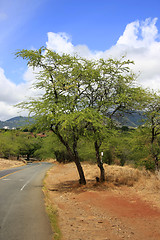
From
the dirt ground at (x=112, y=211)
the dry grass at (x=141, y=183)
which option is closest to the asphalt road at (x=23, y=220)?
the dirt ground at (x=112, y=211)

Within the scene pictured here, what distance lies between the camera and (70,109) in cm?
1568

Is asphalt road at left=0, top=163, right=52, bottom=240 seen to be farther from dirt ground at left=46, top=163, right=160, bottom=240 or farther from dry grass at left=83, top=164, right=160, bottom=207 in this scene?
dry grass at left=83, top=164, right=160, bottom=207

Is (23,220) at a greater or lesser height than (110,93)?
lesser

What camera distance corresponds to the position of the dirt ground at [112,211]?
298 inches

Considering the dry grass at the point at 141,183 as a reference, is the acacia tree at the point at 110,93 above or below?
above

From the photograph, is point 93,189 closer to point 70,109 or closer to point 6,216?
point 70,109

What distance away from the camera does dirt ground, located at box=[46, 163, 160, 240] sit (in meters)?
7.57

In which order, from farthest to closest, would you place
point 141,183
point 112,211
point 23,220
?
1. point 141,183
2. point 112,211
3. point 23,220

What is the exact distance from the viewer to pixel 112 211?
34.9 feet

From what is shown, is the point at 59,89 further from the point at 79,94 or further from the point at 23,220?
the point at 23,220

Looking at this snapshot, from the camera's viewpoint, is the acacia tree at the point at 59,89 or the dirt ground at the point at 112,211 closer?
the dirt ground at the point at 112,211

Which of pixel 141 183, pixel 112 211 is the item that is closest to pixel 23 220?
pixel 112 211

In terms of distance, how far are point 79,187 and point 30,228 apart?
9793mm

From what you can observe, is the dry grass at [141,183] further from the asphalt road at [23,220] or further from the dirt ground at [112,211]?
the asphalt road at [23,220]
